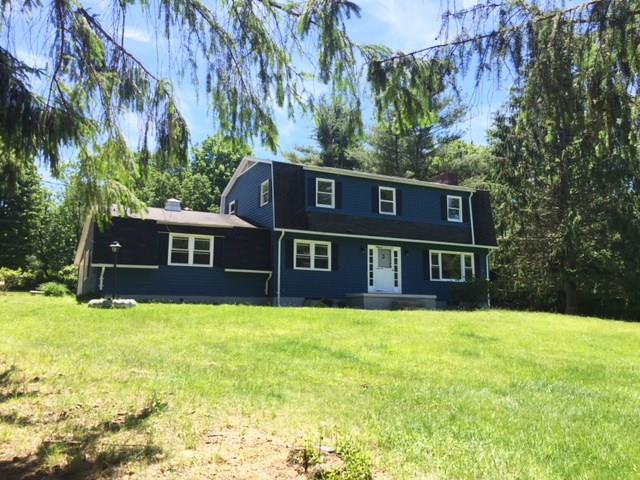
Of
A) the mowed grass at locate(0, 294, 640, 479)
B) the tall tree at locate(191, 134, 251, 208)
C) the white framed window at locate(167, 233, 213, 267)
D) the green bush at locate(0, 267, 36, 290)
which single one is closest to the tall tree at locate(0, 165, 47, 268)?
the green bush at locate(0, 267, 36, 290)

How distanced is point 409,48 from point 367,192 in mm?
15382

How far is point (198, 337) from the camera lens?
922 cm

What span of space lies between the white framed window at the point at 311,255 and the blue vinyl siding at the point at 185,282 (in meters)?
1.45

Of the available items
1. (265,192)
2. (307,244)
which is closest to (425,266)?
(307,244)

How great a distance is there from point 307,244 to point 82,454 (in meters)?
15.7

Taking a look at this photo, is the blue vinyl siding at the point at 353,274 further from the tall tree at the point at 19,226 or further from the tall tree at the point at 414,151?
the tall tree at the point at 19,226

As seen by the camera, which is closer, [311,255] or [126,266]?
[126,266]

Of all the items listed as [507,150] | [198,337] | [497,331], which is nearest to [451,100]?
[198,337]

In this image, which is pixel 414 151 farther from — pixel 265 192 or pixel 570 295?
pixel 265 192

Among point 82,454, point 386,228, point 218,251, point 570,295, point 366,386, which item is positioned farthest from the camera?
point 570,295

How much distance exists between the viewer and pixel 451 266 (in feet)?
71.5

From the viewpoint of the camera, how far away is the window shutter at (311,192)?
19188 millimetres

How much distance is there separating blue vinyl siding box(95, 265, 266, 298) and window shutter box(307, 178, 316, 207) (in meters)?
3.16

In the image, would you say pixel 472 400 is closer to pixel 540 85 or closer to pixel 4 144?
pixel 540 85
